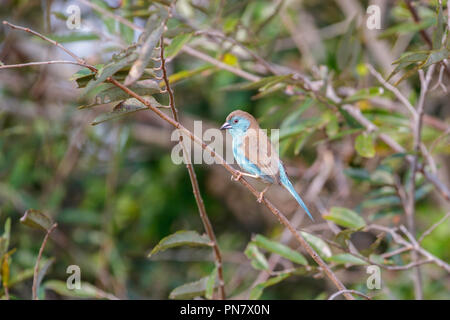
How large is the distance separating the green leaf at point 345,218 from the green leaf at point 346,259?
21 centimetres

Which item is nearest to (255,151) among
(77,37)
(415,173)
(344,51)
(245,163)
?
(245,163)

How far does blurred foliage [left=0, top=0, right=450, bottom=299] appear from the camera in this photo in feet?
11.0

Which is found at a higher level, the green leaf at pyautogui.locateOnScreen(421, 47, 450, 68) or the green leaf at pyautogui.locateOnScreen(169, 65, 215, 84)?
the green leaf at pyautogui.locateOnScreen(169, 65, 215, 84)

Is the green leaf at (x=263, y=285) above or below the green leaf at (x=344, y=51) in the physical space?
below

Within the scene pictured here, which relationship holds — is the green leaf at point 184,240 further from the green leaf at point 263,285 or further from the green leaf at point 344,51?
the green leaf at point 344,51

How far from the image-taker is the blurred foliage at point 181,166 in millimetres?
3348

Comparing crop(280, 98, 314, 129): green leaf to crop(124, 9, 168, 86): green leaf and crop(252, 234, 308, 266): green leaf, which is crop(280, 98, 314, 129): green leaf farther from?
crop(124, 9, 168, 86): green leaf

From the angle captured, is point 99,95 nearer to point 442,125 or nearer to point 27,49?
point 442,125

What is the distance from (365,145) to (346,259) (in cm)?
71

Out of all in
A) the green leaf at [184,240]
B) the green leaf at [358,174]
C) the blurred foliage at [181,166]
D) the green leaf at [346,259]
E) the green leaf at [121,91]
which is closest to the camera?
the green leaf at [121,91]

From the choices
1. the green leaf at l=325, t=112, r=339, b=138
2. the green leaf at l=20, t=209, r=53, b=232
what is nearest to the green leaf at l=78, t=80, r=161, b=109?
the green leaf at l=20, t=209, r=53, b=232

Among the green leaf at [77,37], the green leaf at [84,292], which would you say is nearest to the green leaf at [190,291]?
the green leaf at [84,292]

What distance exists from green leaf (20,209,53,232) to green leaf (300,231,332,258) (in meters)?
1.21
